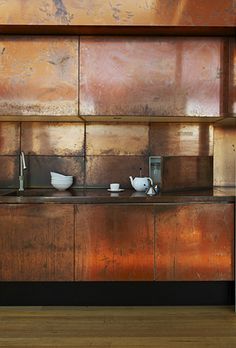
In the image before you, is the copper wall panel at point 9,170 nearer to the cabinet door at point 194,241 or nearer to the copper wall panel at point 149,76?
the copper wall panel at point 149,76

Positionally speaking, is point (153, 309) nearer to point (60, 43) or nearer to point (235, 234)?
point (235, 234)

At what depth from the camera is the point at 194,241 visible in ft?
8.26

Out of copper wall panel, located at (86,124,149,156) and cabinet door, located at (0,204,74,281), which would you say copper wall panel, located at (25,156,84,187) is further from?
cabinet door, located at (0,204,74,281)

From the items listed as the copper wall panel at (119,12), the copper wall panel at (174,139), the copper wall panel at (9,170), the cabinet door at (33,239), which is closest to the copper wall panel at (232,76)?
the copper wall panel at (119,12)

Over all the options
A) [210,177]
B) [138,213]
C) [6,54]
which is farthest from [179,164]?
[6,54]

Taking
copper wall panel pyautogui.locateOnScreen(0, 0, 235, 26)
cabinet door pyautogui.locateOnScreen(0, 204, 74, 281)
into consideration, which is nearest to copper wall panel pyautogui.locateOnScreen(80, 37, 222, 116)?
copper wall panel pyautogui.locateOnScreen(0, 0, 235, 26)

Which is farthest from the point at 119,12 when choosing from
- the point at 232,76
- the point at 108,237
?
the point at 108,237

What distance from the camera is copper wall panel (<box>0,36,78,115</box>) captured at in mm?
2664

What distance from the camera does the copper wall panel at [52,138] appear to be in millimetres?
3148

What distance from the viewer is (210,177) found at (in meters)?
3.17

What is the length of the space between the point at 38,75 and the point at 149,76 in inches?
33.2

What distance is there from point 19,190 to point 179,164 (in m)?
1.37

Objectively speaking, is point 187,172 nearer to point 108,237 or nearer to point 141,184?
point 141,184

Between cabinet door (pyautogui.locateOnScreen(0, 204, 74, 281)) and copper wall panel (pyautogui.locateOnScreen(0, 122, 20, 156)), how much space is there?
0.82m
